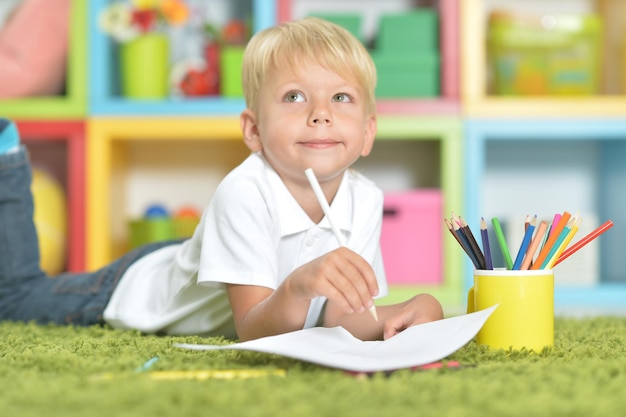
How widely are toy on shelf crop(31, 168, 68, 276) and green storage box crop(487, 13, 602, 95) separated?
1.08 m

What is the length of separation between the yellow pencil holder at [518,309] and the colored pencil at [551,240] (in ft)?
0.04

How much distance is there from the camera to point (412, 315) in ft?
2.95

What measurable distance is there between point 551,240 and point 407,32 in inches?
46.0

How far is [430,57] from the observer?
6.20 feet

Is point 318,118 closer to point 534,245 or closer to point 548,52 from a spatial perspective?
point 534,245

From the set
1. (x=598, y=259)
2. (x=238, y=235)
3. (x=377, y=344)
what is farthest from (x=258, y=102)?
(x=598, y=259)

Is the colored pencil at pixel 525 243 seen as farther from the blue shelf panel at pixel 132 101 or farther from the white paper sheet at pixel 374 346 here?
the blue shelf panel at pixel 132 101

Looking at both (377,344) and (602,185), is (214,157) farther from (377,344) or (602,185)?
(377,344)

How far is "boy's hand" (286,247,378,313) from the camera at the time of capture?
2.43ft

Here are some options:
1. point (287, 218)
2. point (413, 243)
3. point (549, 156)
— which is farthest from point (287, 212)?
point (549, 156)

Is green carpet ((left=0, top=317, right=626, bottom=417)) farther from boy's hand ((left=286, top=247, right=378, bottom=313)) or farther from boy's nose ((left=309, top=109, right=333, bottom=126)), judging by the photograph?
boy's nose ((left=309, top=109, right=333, bottom=126))

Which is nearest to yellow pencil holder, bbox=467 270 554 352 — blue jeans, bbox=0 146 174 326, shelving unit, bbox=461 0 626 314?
Result: blue jeans, bbox=0 146 174 326

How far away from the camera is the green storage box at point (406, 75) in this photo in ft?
6.21

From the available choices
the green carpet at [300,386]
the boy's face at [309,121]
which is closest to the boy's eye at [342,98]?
the boy's face at [309,121]
